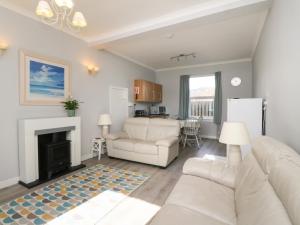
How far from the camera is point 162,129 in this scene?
3967 millimetres

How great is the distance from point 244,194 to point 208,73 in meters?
5.43

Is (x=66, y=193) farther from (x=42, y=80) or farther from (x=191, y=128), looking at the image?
(x=191, y=128)

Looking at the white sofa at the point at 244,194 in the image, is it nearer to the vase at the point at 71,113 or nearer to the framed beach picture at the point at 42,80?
the vase at the point at 71,113

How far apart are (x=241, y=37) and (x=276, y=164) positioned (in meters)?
3.57

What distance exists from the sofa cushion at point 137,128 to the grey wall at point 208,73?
112 inches

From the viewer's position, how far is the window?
6.18 metres

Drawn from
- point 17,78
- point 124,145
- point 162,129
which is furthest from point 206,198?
point 17,78

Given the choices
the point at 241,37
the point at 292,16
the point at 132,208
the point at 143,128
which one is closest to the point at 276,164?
the point at 292,16

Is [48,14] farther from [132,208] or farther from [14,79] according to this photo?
[132,208]

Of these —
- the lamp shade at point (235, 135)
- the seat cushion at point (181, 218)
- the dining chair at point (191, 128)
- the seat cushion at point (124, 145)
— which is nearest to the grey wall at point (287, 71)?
the lamp shade at point (235, 135)

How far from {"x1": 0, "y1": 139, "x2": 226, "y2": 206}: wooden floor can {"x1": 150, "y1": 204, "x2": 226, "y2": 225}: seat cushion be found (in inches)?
37.1

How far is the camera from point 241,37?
370 cm

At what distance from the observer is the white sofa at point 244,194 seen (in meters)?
0.77

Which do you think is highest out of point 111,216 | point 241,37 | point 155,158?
point 241,37
